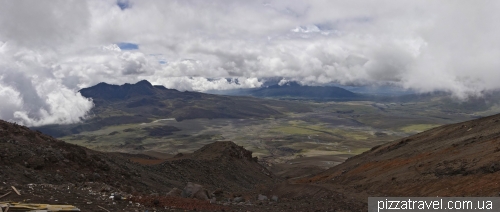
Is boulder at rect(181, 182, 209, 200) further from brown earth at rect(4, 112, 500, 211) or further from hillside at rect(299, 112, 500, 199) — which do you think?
hillside at rect(299, 112, 500, 199)

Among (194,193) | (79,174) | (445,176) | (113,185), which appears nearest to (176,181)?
(194,193)

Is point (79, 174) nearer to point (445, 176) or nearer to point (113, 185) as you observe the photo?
point (113, 185)

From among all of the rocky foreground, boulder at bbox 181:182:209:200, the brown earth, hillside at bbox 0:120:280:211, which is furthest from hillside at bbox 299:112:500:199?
hillside at bbox 0:120:280:211

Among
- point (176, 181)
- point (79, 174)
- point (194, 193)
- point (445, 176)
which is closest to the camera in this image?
point (445, 176)

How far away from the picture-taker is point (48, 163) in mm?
24734

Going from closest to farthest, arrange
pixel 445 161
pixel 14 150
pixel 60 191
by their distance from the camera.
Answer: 1. pixel 60 191
2. pixel 14 150
3. pixel 445 161

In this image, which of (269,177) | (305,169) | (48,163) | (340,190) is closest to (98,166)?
(48,163)

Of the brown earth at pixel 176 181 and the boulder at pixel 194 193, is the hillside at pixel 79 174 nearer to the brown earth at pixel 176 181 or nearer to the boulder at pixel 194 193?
the brown earth at pixel 176 181

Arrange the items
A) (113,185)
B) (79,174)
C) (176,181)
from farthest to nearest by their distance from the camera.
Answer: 1. (176,181)
2. (79,174)
3. (113,185)

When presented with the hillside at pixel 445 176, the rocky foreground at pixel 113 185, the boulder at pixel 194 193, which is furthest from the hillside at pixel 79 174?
the hillside at pixel 445 176

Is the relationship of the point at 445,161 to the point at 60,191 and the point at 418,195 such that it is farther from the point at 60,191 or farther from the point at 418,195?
the point at 60,191

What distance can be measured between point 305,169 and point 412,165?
49.7 meters

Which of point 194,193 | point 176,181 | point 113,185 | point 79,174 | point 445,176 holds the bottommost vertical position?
point 176,181

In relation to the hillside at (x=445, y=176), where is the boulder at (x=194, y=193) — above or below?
below
